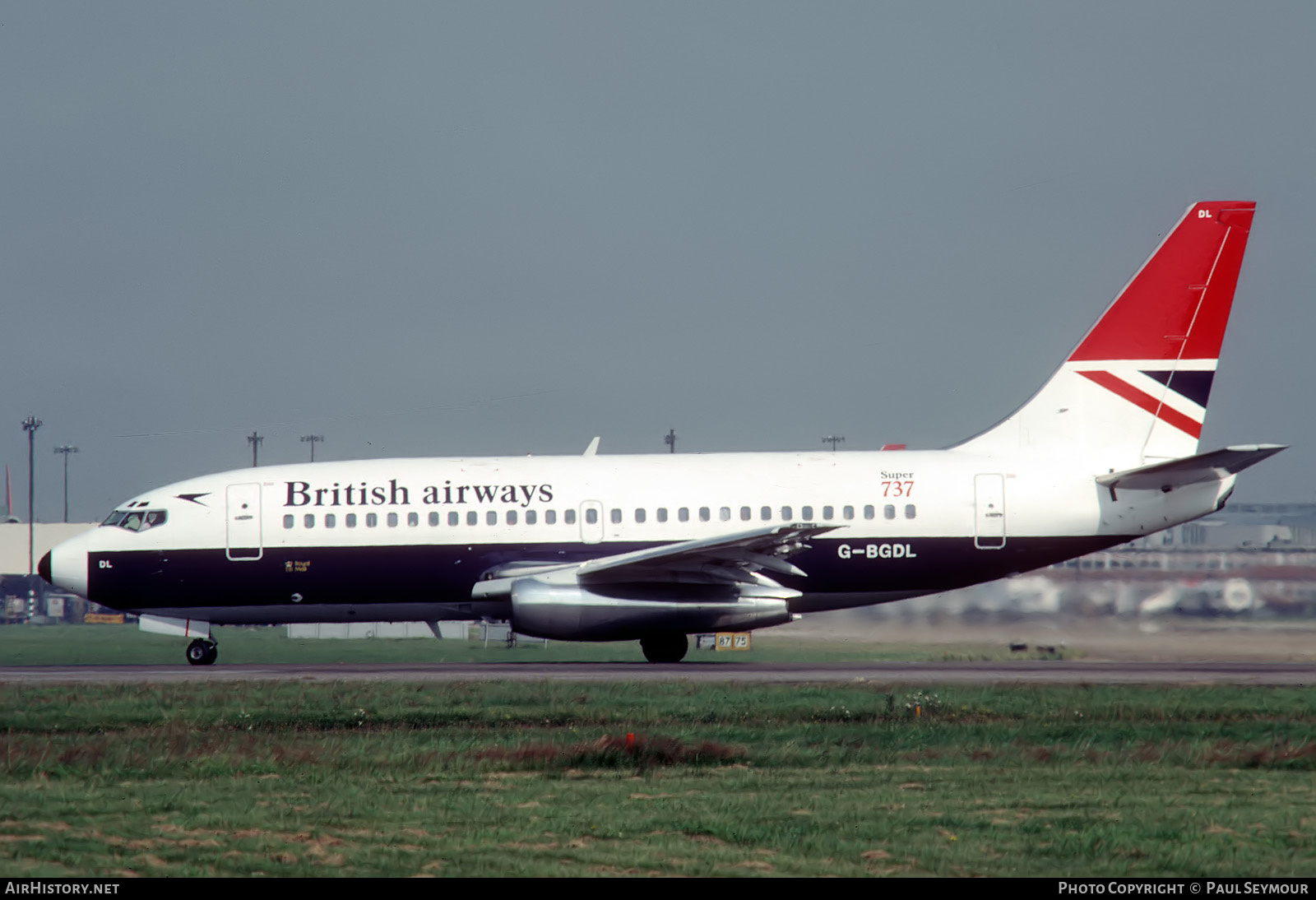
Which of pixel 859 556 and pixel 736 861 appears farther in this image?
pixel 859 556

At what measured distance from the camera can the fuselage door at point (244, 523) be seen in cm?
2766

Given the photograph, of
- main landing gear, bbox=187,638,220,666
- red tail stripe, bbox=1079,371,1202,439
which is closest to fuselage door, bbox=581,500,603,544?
main landing gear, bbox=187,638,220,666

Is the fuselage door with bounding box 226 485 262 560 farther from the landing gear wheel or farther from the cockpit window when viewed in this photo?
the landing gear wheel

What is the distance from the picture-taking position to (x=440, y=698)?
1989 centimetres

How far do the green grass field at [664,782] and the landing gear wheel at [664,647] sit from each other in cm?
734

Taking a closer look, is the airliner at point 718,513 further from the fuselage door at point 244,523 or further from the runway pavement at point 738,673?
the runway pavement at point 738,673

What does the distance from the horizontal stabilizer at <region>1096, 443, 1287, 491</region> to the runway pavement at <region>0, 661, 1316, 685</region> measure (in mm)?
3314

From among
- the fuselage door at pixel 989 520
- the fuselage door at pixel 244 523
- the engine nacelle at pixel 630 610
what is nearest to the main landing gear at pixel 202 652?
the fuselage door at pixel 244 523

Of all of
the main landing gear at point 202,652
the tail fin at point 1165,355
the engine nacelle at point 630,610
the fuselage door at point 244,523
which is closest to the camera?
the engine nacelle at point 630,610

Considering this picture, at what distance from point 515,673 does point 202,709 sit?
674 cm

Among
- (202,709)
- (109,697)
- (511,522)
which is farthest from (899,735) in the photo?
(511,522)

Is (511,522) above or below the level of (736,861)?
above

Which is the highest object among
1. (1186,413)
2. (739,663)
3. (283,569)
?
(1186,413)

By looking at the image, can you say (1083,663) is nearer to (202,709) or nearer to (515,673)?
(515,673)
